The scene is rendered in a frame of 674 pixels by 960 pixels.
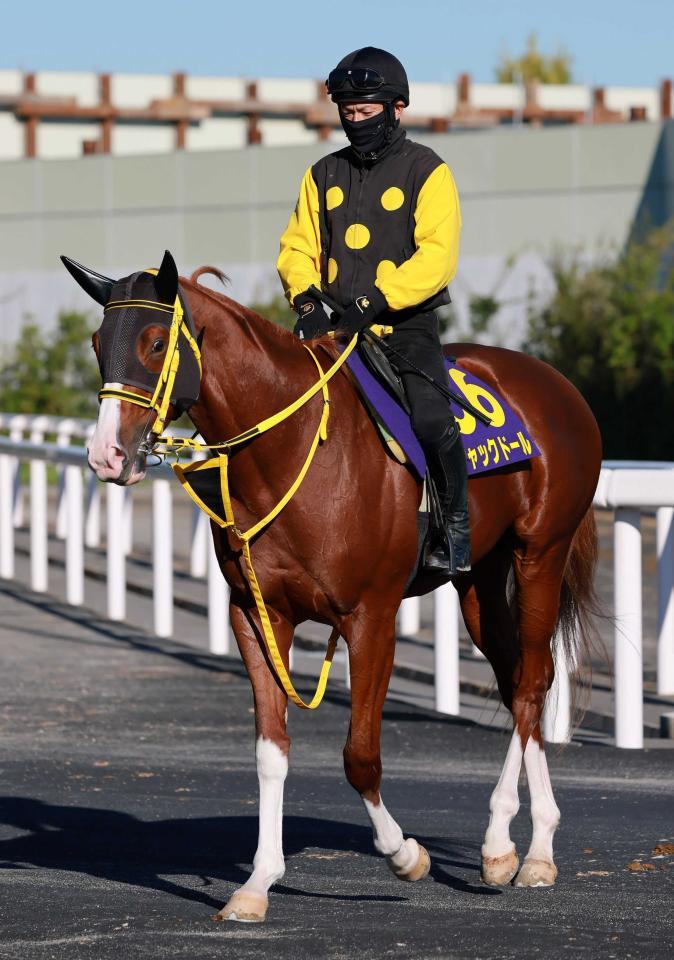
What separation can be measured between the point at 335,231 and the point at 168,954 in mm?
2747

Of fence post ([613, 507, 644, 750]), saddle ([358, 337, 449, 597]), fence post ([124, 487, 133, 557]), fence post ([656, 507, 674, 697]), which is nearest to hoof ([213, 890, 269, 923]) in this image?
saddle ([358, 337, 449, 597])

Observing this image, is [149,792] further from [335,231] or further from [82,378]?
[82,378]

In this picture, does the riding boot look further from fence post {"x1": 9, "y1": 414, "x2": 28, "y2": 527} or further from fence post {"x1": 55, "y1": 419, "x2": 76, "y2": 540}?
fence post {"x1": 9, "y1": 414, "x2": 28, "y2": 527}

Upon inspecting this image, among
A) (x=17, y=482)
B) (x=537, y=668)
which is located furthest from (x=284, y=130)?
(x=537, y=668)

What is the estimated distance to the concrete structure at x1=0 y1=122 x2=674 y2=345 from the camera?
91.5 feet

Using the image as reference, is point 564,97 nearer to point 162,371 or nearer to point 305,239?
point 305,239

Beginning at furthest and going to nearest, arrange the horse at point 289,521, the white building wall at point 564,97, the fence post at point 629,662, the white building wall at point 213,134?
the white building wall at point 564,97 < the white building wall at point 213,134 < the fence post at point 629,662 < the horse at point 289,521

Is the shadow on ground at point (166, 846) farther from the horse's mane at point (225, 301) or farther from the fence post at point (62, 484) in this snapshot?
the fence post at point (62, 484)

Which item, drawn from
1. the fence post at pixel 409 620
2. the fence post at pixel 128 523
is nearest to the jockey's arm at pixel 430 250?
the fence post at pixel 409 620

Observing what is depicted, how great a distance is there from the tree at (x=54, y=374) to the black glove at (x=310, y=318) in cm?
2139

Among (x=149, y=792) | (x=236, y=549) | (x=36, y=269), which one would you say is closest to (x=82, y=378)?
(x=36, y=269)

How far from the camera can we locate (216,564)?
44.5 feet

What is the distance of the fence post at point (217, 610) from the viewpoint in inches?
513

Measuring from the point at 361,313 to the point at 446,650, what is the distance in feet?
14.1
